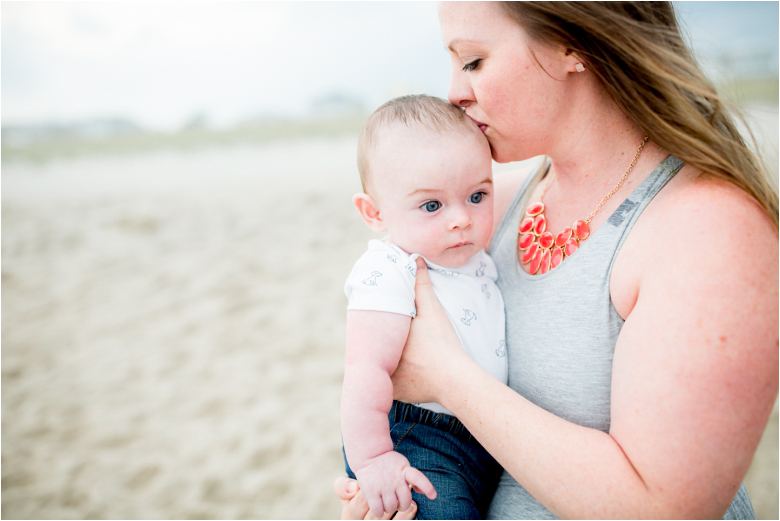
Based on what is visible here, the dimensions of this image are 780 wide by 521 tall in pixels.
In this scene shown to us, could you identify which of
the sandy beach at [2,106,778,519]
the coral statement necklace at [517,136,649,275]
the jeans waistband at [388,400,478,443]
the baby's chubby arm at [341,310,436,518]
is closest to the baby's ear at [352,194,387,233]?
the baby's chubby arm at [341,310,436,518]

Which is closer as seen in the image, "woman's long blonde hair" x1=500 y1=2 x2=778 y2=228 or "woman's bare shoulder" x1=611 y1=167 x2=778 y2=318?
"woman's bare shoulder" x1=611 y1=167 x2=778 y2=318

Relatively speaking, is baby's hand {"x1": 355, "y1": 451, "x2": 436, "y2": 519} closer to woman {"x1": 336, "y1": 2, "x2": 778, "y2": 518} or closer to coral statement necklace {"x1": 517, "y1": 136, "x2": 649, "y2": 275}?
woman {"x1": 336, "y1": 2, "x2": 778, "y2": 518}

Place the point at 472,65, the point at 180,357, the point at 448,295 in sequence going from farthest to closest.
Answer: the point at 180,357 → the point at 448,295 → the point at 472,65

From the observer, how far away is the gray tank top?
52.8 inches

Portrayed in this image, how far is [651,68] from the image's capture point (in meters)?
1.35

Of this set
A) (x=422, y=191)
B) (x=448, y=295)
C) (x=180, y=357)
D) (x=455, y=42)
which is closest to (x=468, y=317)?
(x=448, y=295)

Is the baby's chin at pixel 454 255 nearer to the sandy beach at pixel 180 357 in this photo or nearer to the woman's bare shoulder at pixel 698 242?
the woman's bare shoulder at pixel 698 242

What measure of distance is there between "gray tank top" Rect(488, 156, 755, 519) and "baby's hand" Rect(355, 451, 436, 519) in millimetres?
332

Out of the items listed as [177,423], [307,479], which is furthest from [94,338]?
[307,479]

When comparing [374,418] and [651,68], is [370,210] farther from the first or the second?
Result: [651,68]

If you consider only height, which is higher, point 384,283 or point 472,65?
point 472,65

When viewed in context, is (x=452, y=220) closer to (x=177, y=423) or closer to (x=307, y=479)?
(x=307, y=479)

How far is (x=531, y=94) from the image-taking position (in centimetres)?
148

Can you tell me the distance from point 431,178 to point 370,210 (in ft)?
0.89
